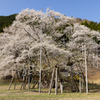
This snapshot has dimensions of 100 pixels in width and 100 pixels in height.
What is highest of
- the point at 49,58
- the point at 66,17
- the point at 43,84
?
the point at 66,17

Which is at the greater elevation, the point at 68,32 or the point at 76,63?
the point at 68,32

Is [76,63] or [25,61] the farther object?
[25,61]

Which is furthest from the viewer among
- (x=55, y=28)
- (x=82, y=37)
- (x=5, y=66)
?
(x=55, y=28)

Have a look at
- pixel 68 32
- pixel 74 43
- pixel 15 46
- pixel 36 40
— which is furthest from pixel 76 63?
pixel 15 46

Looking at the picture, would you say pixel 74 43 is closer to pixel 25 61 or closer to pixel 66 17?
pixel 66 17

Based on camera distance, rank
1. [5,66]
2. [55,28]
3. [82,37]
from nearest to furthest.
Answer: [82,37] → [5,66] → [55,28]

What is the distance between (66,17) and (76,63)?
5677 millimetres

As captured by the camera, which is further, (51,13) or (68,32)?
(68,32)

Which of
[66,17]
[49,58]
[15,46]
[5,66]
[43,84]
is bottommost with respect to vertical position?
[43,84]

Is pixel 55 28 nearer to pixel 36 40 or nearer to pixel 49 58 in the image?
pixel 36 40

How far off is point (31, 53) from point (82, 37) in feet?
18.4

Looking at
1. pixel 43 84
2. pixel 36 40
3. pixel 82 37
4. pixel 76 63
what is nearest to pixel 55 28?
pixel 36 40

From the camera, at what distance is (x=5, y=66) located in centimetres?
1478

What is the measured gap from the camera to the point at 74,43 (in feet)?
49.4
